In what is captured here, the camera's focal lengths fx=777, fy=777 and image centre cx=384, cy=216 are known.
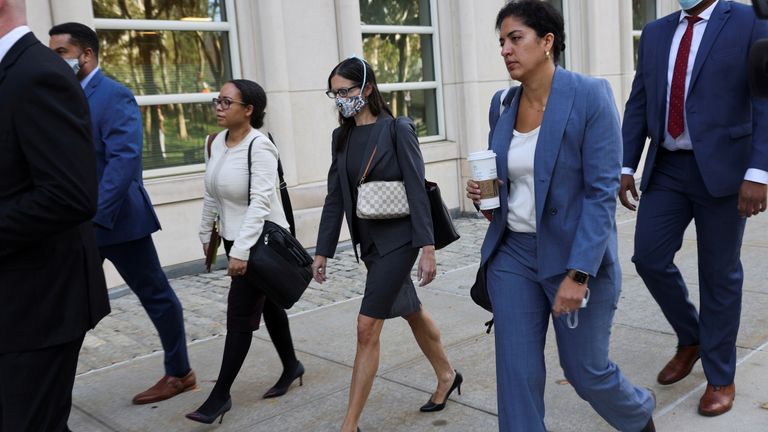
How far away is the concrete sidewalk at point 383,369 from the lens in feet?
12.9

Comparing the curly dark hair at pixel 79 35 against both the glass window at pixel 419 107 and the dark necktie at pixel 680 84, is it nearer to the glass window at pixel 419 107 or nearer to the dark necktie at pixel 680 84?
the dark necktie at pixel 680 84

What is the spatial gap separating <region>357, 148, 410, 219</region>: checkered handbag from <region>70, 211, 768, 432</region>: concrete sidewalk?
3.56 feet

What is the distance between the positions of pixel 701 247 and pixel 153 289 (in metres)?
2.93

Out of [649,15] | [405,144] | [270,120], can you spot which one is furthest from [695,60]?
[649,15]

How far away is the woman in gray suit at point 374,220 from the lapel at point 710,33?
4.55 feet

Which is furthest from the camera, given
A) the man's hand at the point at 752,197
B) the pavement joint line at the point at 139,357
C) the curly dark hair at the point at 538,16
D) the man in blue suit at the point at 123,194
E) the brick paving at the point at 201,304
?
the brick paving at the point at 201,304

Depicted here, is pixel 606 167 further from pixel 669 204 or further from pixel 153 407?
pixel 153 407

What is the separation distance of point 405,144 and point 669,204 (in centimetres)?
137

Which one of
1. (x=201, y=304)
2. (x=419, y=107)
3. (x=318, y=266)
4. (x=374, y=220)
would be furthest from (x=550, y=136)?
(x=419, y=107)

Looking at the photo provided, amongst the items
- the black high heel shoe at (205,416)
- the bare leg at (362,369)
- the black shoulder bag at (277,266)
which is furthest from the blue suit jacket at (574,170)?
the black high heel shoe at (205,416)

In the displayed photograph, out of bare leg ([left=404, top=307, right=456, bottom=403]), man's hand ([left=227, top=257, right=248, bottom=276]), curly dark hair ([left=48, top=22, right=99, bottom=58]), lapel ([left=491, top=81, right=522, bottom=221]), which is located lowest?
bare leg ([left=404, top=307, right=456, bottom=403])

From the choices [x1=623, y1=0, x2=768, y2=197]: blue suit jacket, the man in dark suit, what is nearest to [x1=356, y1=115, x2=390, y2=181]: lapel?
[x1=623, y1=0, x2=768, y2=197]: blue suit jacket

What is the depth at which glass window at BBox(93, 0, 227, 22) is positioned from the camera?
7.40m

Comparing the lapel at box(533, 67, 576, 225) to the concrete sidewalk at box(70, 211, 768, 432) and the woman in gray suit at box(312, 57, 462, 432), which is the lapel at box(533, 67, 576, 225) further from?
the concrete sidewalk at box(70, 211, 768, 432)
